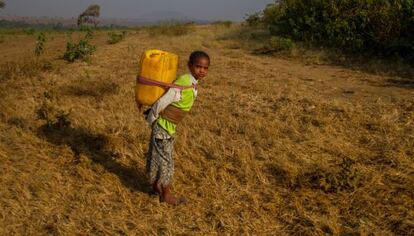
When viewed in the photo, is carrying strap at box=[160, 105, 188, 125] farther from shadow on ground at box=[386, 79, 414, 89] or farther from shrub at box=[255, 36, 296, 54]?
shrub at box=[255, 36, 296, 54]

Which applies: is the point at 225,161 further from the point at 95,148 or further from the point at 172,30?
the point at 172,30

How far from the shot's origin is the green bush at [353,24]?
34.6 feet

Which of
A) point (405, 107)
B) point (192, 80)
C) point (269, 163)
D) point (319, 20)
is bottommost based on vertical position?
point (269, 163)

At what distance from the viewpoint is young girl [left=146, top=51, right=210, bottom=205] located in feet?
11.9

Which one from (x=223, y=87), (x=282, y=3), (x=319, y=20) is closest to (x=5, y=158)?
(x=223, y=87)

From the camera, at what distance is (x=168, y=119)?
3.76 m

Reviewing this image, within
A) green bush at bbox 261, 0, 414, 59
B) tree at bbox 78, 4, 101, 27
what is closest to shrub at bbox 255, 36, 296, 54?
green bush at bbox 261, 0, 414, 59

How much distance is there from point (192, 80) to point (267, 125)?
2202 mm

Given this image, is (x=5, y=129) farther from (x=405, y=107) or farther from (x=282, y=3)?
(x=282, y=3)

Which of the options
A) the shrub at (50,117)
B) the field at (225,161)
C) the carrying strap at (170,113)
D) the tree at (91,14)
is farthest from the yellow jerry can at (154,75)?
the tree at (91,14)

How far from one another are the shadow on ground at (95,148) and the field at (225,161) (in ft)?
0.06

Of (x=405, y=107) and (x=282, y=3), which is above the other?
(x=282, y=3)

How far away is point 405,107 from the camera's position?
616 centimetres

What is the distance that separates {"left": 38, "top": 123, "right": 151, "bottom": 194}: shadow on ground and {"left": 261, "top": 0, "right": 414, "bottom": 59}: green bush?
24.7 feet
